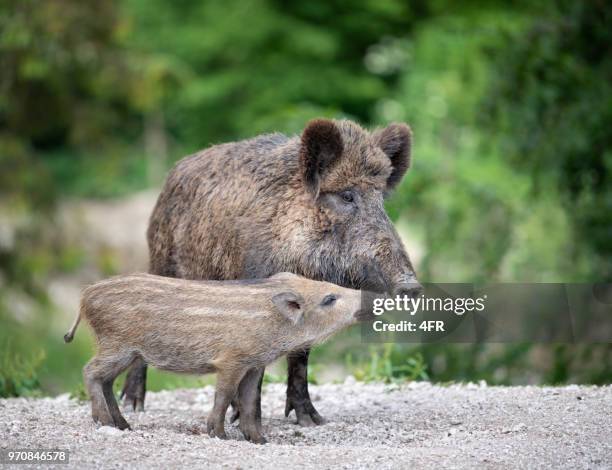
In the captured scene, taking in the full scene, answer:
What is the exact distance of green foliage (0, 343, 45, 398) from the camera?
9125 millimetres

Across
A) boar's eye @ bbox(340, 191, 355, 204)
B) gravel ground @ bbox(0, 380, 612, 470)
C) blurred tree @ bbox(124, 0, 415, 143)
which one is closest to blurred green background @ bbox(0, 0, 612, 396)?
gravel ground @ bbox(0, 380, 612, 470)

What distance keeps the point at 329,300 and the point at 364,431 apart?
106cm

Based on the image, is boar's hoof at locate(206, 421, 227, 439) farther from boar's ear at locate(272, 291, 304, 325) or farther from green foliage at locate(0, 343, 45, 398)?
green foliage at locate(0, 343, 45, 398)

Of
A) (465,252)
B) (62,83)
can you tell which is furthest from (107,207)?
(465,252)

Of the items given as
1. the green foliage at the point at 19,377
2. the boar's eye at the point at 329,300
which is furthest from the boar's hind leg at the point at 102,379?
the green foliage at the point at 19,377

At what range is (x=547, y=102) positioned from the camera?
14.2 m

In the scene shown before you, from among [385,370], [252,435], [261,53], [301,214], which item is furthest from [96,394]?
[261,53]

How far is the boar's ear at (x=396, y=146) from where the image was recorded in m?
7.99

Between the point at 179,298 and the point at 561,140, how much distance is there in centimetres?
827

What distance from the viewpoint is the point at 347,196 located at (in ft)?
24.6

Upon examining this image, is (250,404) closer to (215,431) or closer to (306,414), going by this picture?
(215,431)

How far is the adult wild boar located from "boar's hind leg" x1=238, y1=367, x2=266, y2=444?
73 centimetres

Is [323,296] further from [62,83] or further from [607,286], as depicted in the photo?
[62,83]

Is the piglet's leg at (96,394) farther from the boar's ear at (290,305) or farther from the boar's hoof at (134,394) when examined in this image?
the boar's hoof at (134,394)
